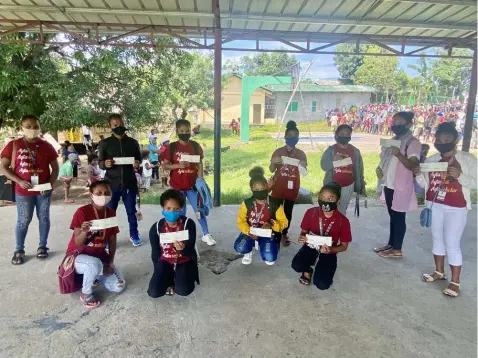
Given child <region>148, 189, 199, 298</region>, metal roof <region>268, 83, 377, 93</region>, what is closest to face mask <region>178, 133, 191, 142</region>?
child <region>148, 189, 199, 298</region>

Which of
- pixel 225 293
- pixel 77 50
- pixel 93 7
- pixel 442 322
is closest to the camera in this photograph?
pixel 442 322

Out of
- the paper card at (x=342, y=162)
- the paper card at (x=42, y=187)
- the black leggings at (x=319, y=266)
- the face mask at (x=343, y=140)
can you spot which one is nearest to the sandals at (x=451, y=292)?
the black leggings at (x=319, y=266)

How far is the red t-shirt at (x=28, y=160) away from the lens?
130 inches

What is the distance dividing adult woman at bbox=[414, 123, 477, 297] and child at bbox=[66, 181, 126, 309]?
2.96 meters

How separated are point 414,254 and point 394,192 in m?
0.94

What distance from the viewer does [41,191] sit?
3.41 meters

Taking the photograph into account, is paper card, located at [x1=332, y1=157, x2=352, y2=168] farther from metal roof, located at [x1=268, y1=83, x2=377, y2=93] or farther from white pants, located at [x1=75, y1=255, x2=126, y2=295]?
metal roof, located at [x1=268, y1=83, x2=377, y2=93]

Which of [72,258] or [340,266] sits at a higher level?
[72,258]

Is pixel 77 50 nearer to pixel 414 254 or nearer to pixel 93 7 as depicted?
pixel 93 7

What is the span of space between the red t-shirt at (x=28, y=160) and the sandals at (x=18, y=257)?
68 centimetres

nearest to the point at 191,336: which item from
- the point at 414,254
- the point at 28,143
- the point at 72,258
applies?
the point at 72,258

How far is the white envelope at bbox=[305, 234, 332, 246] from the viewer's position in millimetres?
2932

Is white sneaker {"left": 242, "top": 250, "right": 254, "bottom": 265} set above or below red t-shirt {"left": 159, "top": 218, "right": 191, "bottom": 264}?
below

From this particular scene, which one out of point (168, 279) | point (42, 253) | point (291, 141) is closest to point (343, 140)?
point (291, 141)
